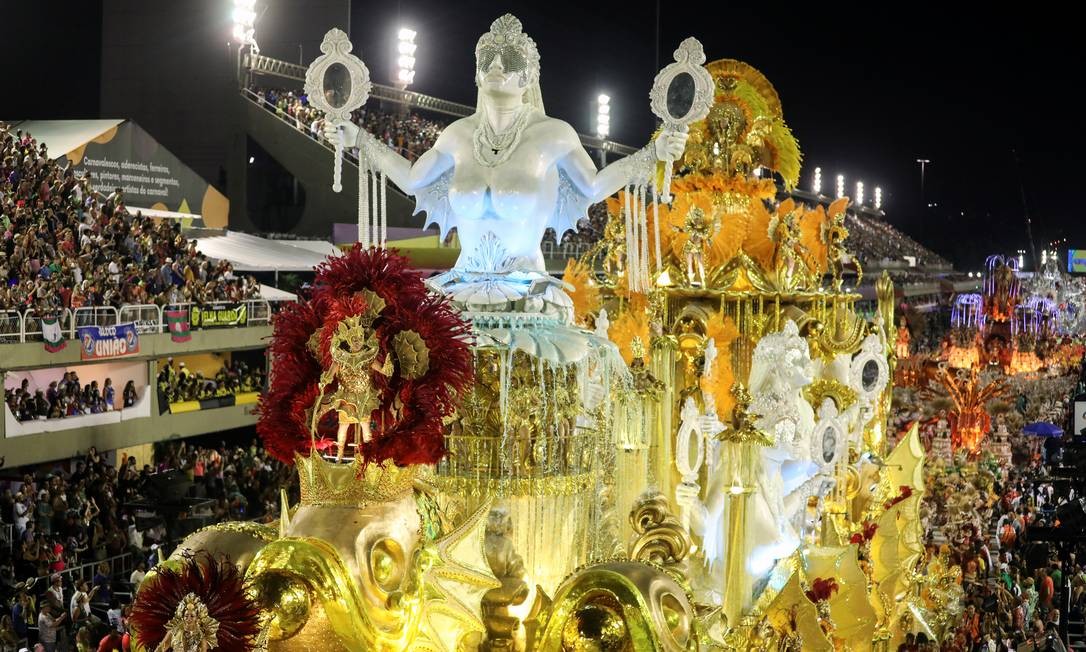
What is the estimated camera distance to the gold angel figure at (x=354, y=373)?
15.4 ft

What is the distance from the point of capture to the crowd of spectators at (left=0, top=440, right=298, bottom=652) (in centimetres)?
948

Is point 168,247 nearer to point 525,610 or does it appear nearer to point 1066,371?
point 525,610

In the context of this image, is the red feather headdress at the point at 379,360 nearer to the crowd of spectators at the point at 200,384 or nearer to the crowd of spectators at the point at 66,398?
the crowd of spectators at the point at 66,398

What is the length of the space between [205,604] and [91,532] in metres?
8.27

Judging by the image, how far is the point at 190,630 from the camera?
3.93m

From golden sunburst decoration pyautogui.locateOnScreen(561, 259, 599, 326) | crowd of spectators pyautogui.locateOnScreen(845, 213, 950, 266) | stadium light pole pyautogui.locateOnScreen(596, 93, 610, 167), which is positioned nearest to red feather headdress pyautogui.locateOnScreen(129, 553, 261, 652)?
golden sunburst decoration pyautogui.locateOnScreen(561, 259, 599, 326)

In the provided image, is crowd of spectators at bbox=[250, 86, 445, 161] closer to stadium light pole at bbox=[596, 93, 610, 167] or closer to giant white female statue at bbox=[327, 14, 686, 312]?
stadium light pole at bbox=[596, 93, 610, 167]

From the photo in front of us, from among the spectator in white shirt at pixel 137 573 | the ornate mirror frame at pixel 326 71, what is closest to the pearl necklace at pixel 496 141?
the ornate mirror frame at pixel 326 71

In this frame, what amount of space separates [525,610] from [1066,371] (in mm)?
31332

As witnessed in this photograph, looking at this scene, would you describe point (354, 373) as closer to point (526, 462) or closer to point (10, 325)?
point (526, 462)

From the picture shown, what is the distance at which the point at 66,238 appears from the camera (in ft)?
49.9

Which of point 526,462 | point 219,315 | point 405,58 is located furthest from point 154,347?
point 405,58

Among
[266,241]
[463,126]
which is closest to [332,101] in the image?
[463,126]

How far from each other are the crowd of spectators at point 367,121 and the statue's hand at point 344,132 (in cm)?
1699
